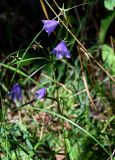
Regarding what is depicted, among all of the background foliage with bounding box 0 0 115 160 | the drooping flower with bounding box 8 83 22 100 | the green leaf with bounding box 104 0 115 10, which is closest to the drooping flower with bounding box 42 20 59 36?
the background foliage with bounding box 0 0 115 160

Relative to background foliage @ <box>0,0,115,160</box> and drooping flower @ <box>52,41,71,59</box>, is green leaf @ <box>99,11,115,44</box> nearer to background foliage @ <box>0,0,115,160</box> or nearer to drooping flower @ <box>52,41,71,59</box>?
background foliage @ <box>0,0,115,160</box>

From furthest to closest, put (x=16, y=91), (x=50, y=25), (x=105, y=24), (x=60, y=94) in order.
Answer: (x=105, y=24), (x=60, y=94), (x=16, y=91), (x=50, y=25)

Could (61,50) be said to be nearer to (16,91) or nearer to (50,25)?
(50,25)

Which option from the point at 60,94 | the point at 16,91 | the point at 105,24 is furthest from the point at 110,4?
the point at 16,91

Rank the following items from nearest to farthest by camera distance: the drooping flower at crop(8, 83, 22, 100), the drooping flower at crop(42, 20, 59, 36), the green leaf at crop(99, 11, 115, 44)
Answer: the drooping flower at crop(42, 20, 59, 36), the drooping flower at crop(8, 83, 22, 100), the green leaf at crop(99, 11, 115, 44)

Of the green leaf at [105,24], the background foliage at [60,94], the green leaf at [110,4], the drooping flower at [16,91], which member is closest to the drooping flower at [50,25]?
the background foliage at [60,94]

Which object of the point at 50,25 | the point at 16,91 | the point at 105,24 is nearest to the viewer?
the point at 50,25

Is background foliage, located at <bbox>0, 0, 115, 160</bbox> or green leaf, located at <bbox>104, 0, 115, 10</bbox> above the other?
green leaf, located at <bbox>104, 0, 115, 10</bbox>

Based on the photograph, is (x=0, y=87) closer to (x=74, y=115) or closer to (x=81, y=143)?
(x=74, y=115)

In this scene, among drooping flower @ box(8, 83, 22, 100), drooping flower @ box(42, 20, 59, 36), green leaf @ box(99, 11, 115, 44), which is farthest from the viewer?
green leaf @ box(99, 11, 115, 44)

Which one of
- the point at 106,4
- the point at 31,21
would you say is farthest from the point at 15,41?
the point at 106,4

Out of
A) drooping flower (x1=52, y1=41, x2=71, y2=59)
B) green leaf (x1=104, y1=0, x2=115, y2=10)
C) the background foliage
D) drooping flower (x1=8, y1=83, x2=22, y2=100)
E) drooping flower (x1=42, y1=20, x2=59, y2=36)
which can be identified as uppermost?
drooping flower (x1=42, y1=20, x2=59, y2=36)
